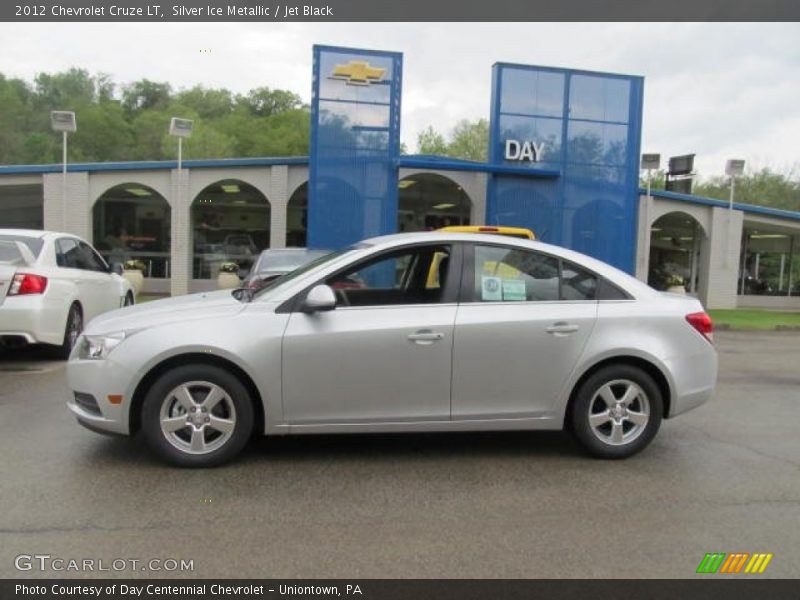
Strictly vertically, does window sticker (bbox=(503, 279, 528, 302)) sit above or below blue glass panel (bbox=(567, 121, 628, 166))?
below

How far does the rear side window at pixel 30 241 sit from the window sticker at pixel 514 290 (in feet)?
19.9

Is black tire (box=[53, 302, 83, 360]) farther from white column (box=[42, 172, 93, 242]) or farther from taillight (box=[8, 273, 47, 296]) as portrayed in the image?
white column (box=[42, 172, 93, 242])

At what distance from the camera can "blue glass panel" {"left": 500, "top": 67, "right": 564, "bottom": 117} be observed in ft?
59.0

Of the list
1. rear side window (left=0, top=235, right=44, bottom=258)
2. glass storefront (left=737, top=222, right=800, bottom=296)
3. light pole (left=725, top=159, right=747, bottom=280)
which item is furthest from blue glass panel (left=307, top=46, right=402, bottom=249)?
glass storefront (left=737, top=222, right=800, bottom=296)

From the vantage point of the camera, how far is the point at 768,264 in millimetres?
26469

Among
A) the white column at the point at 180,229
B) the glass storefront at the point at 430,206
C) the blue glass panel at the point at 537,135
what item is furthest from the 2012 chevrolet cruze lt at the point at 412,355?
the glass storefront at the point at 430,206

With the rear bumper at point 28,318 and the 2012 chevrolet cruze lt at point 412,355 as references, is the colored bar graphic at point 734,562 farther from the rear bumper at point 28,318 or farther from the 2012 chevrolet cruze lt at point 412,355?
the rear bumper at point 28,318

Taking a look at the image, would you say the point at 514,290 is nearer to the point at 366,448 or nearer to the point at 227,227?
the point at 366,448

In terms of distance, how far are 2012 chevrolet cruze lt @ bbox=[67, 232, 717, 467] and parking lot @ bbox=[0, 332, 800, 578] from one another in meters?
0.31

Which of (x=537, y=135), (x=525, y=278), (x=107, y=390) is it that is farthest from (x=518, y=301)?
(x=537, y=135)

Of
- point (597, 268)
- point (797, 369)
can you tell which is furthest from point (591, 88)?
point (597, 268)

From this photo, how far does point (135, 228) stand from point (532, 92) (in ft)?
45.6

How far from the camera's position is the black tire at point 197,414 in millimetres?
4406

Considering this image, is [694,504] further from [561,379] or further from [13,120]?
[13,120]
